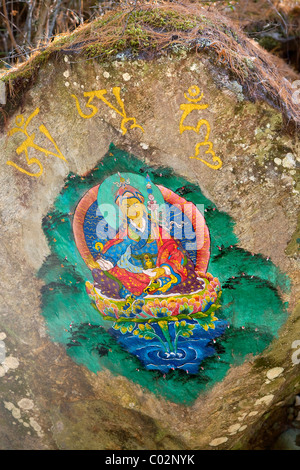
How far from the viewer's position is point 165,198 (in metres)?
2.73

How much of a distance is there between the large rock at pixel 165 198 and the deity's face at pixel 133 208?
10 centimetres

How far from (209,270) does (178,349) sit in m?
0.61

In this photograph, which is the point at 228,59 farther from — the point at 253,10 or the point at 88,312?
the point at 253,10

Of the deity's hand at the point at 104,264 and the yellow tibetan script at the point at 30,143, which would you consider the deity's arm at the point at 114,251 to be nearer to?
the deity's hand at the point at 104,264

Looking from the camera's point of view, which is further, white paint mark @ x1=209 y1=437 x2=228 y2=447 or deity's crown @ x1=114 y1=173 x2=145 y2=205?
white paint mark @ x1=209 y1=437 x2=228 y2=447

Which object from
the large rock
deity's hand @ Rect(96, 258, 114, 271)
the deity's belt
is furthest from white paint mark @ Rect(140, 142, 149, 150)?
deity's hand @ Rect(96, 258, 114, 271)

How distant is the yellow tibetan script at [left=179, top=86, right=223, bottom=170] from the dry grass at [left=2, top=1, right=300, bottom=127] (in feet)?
0.71

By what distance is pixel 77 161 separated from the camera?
279 cm

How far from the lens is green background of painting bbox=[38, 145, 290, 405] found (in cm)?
274

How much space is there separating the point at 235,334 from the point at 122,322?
76 centimetres

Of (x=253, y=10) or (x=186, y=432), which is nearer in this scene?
(x=186, y=432)

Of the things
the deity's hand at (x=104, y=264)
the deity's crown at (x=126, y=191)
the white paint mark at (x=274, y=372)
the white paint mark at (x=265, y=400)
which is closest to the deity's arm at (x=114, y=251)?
the deity's hand at (x=104, y=264)

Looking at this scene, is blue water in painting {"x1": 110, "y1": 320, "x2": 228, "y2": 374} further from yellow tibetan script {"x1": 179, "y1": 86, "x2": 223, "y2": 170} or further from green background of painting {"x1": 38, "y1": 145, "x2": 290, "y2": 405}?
yellow tibetan script {"x1": 179, "y1": 86, "x2": 223, "y2": 170}

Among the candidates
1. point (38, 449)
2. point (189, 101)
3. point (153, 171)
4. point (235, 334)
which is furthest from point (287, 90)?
point (38, 449)
